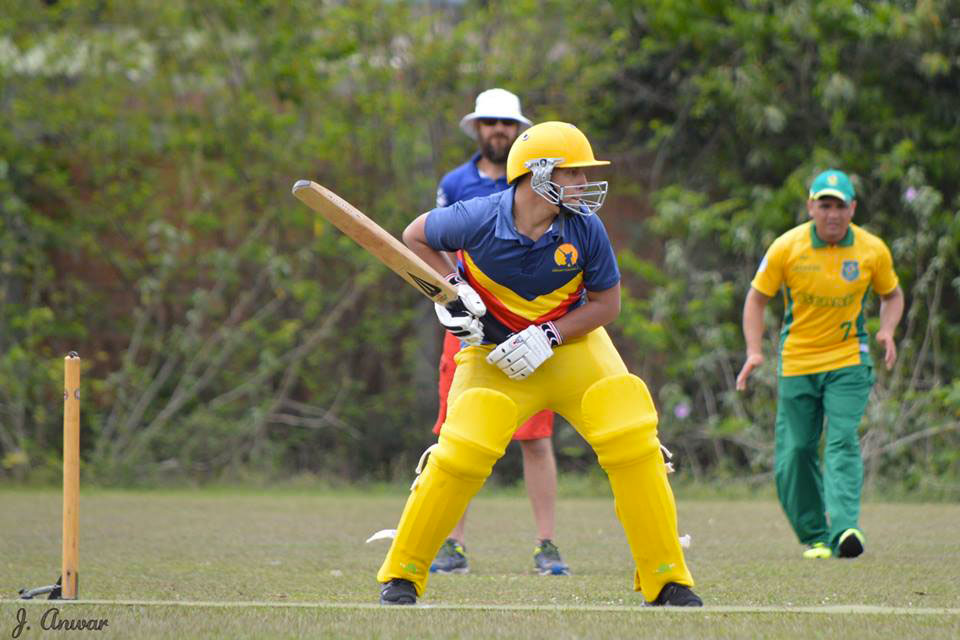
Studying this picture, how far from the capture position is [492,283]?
5.11 metres

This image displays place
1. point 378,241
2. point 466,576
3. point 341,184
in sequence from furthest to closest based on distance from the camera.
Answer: point 341,184, point 466,576, point 378,241

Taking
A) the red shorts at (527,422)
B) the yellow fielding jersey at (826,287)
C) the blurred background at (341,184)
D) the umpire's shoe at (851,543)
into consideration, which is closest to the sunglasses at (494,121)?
the red shorts at (527,422)

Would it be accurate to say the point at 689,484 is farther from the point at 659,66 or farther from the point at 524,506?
the point at 659,66

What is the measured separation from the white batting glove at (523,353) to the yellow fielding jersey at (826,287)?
303 cm

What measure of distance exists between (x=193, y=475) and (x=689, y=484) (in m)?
4.42

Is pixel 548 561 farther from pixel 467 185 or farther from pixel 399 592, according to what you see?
pixel 467 185

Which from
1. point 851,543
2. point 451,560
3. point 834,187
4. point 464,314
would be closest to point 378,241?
point 464,314

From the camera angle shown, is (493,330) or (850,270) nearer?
(493,330)

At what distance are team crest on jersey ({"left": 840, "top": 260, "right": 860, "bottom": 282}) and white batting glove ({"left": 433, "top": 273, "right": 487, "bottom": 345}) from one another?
3120 mm

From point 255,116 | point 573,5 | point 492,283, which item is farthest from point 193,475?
point 492,283

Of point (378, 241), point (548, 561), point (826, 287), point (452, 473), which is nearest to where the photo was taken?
point (452, 473)

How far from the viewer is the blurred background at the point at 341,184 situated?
1237cm

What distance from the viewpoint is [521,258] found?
198 inches

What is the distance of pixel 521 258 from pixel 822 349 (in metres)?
3.02
